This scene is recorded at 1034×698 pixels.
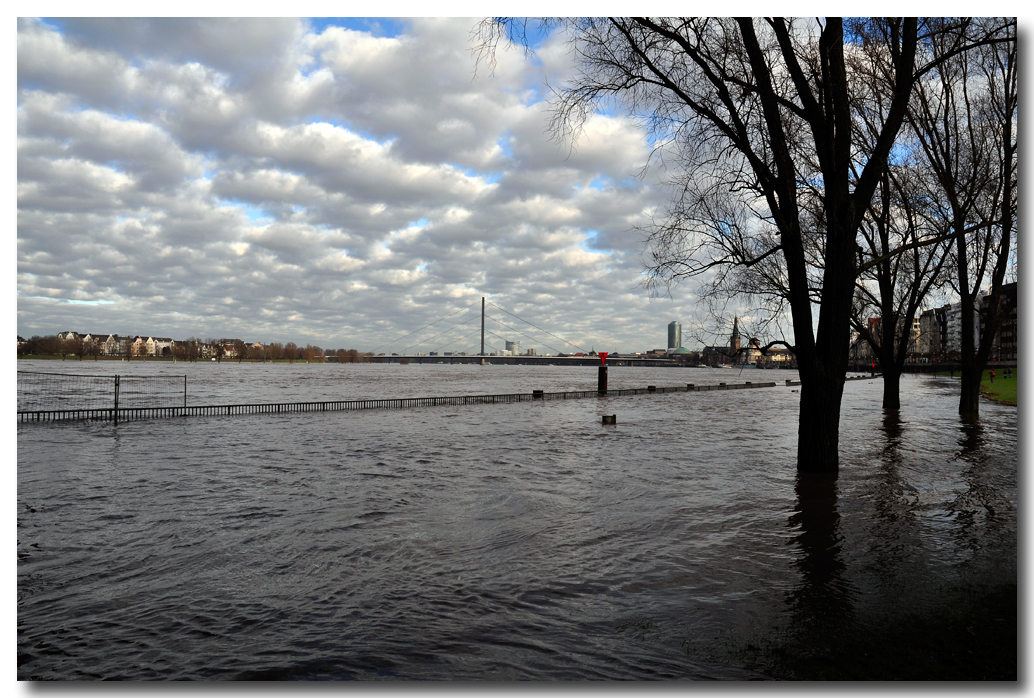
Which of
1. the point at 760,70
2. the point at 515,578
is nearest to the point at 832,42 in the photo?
the point at 760,70

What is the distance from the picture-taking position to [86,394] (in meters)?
48.6

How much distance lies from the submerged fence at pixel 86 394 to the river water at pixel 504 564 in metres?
16.6

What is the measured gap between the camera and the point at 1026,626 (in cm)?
415

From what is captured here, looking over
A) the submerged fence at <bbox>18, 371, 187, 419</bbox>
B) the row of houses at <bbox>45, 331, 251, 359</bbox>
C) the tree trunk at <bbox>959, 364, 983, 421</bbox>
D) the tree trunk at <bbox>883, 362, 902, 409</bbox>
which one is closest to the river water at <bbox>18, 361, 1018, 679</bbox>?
the tree trunk at <bbox>959, 364, 983, 421</bbox>

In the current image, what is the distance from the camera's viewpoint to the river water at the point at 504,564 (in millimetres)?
4500

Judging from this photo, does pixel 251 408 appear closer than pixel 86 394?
Yes

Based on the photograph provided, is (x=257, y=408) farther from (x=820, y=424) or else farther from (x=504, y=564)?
(x=820, y=424)

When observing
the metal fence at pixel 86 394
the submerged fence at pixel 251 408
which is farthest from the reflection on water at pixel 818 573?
the submerged fence at pixel 251 408

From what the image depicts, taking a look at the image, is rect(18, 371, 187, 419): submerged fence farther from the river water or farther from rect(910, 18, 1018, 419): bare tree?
rect(910, 18, 1018, 419): bare tree

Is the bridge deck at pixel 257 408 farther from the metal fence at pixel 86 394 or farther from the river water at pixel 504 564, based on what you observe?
the river water at pixel 504 564

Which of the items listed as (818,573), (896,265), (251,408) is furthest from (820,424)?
(251,408)

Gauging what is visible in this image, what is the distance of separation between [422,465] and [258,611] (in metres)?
8.95

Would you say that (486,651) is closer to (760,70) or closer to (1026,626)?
(1026,626)

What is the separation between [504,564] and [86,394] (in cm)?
5598
